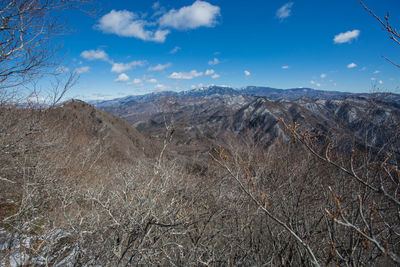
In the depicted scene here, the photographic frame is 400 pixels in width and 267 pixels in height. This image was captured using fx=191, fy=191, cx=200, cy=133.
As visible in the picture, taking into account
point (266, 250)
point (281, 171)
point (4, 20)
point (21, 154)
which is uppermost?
point (4, 20)

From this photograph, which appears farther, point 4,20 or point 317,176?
point 317,176

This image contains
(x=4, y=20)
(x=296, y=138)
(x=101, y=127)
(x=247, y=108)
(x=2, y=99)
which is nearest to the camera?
(x=296, y=138)

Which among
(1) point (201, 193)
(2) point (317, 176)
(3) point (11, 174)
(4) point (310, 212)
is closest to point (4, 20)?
(1) point (201, 193)

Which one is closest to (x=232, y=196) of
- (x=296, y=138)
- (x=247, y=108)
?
(x=296, y=138)

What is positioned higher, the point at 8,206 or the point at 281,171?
the point at 281,171

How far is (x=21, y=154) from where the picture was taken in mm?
8695

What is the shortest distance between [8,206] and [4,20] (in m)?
8.07

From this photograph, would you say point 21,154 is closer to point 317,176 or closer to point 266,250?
point 266,250

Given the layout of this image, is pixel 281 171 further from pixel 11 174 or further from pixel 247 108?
pixel 247 108

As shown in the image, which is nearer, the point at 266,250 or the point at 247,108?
the point at 266,250

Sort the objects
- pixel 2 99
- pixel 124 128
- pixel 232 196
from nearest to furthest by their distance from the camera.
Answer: pixel 2 99, pixel 232 196, pixel 124 128

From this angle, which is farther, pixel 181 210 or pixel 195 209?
pixel 195 209

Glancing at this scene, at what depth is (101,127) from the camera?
54938 mm

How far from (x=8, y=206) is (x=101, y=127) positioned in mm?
51313
